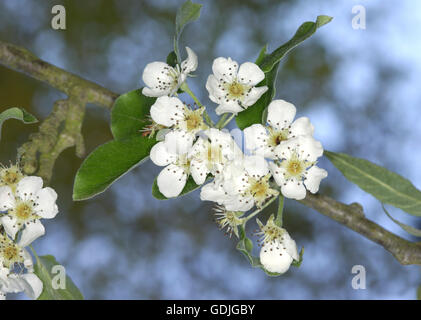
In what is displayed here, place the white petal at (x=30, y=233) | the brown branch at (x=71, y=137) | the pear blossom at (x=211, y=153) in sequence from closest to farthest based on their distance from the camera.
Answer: the pear blossom at (x=211, y=153) < the white petal at (x=30, y=233) < the brown branch at (x=71, y=137)

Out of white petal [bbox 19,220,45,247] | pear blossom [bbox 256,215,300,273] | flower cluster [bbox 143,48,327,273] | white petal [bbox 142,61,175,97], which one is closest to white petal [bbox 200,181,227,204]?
flower cluster [bbox 143,48,327,273]

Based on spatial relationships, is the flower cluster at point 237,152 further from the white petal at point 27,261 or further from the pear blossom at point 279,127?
the white petal at point 27,261

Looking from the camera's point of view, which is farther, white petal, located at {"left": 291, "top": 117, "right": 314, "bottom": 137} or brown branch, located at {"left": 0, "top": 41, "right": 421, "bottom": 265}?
brown branch, located at {"left": 0, "top": 41, "right": 421, "bottom": 265}

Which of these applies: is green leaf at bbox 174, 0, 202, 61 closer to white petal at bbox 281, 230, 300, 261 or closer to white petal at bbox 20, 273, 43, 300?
white petal at bbox 281, 230, 300, 261

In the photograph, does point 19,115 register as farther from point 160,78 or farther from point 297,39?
point 297,39

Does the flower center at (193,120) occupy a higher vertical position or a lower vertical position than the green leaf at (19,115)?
lower

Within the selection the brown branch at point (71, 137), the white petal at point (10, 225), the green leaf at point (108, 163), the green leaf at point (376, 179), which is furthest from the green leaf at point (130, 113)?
the green leaf at point (376, 179)

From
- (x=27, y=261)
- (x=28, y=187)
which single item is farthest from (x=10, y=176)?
(x=27, y=261)

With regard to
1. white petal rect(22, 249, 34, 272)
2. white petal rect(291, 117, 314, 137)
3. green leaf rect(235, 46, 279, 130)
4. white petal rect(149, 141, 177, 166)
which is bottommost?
white petal rect(22, 249, 34, 272)
